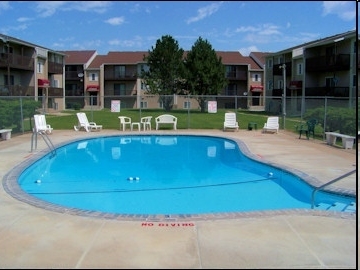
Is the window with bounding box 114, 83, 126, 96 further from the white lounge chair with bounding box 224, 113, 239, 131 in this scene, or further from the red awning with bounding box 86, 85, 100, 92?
the white lounge chair with bounding box 224, 113, 239, 131

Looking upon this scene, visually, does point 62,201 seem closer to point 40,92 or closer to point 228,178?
point 228,178

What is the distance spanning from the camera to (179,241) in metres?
4.71

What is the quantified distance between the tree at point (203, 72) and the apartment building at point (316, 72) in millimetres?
5610

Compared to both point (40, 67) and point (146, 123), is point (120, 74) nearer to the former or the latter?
point (40, 67)

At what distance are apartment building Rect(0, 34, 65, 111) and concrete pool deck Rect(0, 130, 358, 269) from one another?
28209 millimetres

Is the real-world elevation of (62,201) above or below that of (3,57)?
below

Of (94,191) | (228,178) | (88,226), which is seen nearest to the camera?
(88,226)

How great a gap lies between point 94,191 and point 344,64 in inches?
1144

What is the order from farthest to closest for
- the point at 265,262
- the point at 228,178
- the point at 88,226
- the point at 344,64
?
the point at 344,64, the point at 228,178, the point at 88,226, the point at 265,262

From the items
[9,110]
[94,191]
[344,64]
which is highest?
[344,64]

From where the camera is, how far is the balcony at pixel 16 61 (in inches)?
1358

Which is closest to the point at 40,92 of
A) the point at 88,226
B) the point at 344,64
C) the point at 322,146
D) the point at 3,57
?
the point at 3,57

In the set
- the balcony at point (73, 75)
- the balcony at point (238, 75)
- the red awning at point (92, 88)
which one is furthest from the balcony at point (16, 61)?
the balcony at point (238, 75)

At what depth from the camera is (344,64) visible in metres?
33.1
